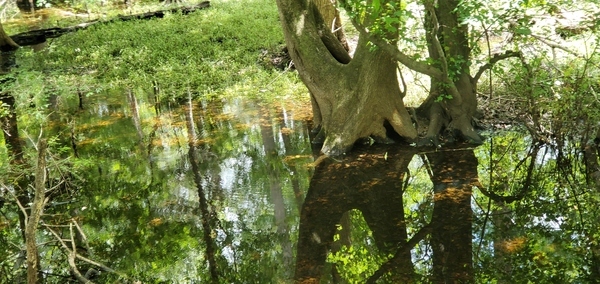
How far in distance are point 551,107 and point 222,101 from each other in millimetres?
7853

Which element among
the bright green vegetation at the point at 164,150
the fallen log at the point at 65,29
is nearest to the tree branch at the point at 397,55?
the bright green vegetation at the point at 164,150

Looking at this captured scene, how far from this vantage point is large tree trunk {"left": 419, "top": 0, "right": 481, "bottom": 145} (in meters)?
9.63

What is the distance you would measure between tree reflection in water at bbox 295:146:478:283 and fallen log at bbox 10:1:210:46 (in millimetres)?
16755

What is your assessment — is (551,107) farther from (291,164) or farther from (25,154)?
(25,154)

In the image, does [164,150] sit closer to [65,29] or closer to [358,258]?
[358,258]

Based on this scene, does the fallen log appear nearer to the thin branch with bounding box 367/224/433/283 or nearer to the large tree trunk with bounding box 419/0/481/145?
the large tree trunk with bounding box 419/0/481/145

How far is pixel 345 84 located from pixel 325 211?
2.86 meters

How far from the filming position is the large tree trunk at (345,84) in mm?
10000

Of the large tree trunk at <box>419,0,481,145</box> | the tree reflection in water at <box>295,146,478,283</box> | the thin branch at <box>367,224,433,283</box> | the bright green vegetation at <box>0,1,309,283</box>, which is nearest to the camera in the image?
the thin branch at <box>367,224,433,283</box>

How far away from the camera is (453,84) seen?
961 cm

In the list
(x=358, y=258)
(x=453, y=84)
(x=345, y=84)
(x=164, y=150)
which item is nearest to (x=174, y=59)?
(x=164, y=150)

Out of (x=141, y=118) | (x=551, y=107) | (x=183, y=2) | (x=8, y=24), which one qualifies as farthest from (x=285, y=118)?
(x=8, y=24)

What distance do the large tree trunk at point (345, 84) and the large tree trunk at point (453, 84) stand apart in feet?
1.76

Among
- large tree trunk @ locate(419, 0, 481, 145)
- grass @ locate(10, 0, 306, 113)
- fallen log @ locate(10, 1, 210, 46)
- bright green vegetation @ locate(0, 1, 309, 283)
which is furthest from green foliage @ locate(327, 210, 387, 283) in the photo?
fallen log @ locate(10, 1, 210, 46)
